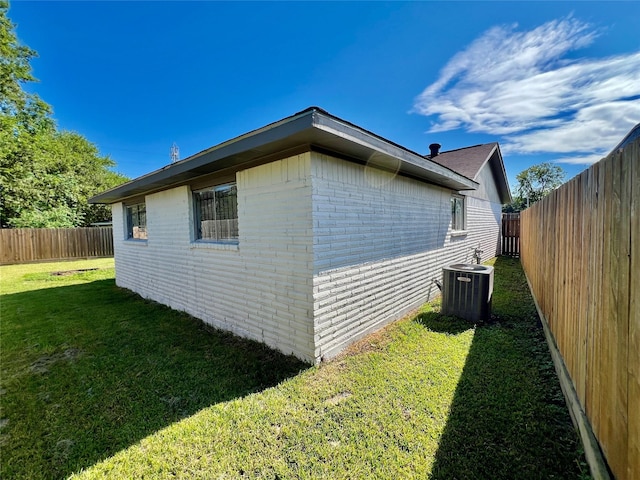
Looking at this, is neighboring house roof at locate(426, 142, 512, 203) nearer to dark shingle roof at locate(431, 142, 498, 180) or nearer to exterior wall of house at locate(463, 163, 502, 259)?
dark shingle roof at locate(431, 142, 498, 180)

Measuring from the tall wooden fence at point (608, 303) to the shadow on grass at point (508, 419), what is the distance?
→ 36 cm

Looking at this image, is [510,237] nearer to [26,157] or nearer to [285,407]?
[285,407]

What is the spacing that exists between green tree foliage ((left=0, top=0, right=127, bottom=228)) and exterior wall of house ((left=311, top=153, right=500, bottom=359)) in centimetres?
2002

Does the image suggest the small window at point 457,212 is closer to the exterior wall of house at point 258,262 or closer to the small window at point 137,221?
the exterior wall of house at point 258,262

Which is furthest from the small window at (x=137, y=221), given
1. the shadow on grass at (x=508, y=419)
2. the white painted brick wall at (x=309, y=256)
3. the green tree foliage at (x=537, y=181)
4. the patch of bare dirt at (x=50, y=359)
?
the green tree foliage at (x=537, y=181)

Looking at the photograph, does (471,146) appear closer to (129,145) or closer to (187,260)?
(187,260)

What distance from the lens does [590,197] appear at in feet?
6.70

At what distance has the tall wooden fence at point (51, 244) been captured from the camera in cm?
1455

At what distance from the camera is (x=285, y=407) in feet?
8.88

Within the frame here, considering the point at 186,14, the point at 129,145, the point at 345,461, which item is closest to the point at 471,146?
the point at 186,14

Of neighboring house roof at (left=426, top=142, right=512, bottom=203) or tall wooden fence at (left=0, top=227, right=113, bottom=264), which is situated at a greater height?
neighboring house roof at (left=426, top=142, right=512, bottom=203)

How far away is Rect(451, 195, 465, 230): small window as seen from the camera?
7.93 m

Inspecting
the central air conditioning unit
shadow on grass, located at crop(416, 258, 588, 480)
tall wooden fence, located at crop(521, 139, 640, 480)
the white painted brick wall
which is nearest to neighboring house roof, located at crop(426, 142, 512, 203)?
the white painted brick wall

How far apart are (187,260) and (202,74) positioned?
9.60m
